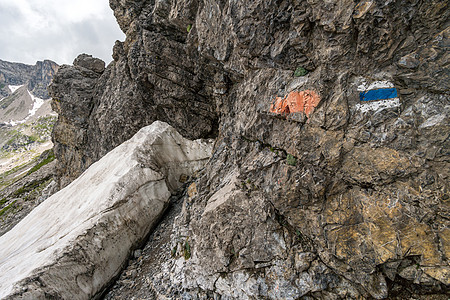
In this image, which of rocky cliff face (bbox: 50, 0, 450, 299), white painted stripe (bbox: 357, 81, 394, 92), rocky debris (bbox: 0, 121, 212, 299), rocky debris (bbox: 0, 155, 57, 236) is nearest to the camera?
rocky cliff face (bbox: 50, 0, 450, 299)

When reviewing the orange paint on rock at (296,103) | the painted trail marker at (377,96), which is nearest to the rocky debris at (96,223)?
the orange paint on rock at (296,103)

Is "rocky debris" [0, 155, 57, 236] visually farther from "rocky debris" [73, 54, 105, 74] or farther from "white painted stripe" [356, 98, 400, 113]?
"white painted stripe" [356, 98, 400, 113]

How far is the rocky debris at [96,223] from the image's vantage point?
12.2m

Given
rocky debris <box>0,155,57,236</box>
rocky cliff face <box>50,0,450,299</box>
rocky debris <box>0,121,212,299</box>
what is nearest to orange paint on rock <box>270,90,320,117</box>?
rocky cliff face <box>50,0,450,299</box>

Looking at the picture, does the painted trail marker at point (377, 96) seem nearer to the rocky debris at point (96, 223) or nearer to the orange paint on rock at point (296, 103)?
the orange paint on rock at point (296, 103)

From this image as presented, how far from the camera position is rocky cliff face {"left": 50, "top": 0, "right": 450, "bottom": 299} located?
7.34 metres

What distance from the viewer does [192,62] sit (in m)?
23.6

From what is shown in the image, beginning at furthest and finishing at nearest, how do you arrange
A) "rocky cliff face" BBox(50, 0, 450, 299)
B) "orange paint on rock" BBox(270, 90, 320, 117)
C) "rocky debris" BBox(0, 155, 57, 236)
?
"rocky debris" BBox(0, 155, 57, 236) < "orange paint on rock" BBox(270, 90, 320, 117) < "rocky cliff face" BBox(50, 0, 450, 299)

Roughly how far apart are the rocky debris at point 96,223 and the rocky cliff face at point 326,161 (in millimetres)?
3914

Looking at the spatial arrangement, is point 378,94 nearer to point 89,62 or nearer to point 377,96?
point 377,96

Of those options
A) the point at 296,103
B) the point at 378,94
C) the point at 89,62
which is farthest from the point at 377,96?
the point at 89,62

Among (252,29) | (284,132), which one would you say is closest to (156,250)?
(284,132)

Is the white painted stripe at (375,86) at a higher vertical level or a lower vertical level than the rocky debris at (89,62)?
lower

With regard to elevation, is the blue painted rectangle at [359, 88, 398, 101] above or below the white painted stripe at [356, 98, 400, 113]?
above
